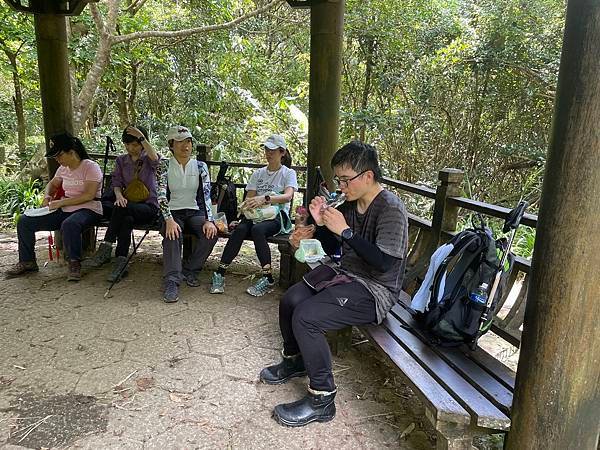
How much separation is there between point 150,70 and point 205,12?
7.07ft

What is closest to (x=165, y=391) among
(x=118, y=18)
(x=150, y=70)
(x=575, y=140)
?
(x=575, y=140)

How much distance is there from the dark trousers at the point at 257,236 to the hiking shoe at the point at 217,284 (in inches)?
5.5

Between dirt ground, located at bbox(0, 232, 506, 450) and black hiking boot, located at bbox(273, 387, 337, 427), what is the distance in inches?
1.6

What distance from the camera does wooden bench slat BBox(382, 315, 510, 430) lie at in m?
1.76

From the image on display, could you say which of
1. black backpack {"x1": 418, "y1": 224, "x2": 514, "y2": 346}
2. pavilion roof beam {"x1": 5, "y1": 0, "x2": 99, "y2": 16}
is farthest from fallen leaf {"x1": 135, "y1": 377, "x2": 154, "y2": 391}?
pavilion roof beam {"x1": 5, "y1": 0, "x2": 99, "y2": 16}

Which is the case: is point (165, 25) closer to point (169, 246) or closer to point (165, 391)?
point (169, 246)

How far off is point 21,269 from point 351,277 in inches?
137

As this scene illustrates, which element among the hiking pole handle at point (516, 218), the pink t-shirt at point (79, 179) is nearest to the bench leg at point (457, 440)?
the hiking pole handle at point (516, 218)

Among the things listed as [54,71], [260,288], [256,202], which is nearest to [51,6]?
[54,71]

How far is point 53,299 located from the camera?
13.0ft

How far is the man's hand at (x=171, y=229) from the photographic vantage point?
4043mm

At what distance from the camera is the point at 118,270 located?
436 centimetres

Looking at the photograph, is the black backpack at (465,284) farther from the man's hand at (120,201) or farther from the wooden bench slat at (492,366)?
the man's hand at (120,201)

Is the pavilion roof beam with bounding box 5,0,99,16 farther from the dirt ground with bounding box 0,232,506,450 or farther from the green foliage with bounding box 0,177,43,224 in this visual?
the green foliage with bounding box 0,177,43,224
